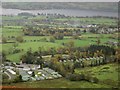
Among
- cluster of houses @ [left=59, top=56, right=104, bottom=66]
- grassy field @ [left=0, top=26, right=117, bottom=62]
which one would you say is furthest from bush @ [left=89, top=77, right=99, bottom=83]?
grassy field @ [left=0, top=26, right=117, bottom=62]

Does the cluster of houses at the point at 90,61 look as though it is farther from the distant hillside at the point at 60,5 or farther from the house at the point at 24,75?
the distant hillside at the point at 60,5

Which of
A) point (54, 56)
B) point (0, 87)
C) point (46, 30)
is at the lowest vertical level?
point (0, 87)

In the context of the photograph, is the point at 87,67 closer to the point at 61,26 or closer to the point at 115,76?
the point at 115,76

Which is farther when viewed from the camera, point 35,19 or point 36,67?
point 35,19

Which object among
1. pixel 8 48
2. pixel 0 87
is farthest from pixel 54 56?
pixel 0 87

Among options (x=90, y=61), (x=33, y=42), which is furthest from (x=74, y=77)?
(x=33, y=42)

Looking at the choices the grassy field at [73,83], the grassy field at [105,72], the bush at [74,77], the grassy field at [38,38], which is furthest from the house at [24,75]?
the grassy field at [105,72]

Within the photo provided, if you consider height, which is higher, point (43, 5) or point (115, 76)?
point (43, 5)
